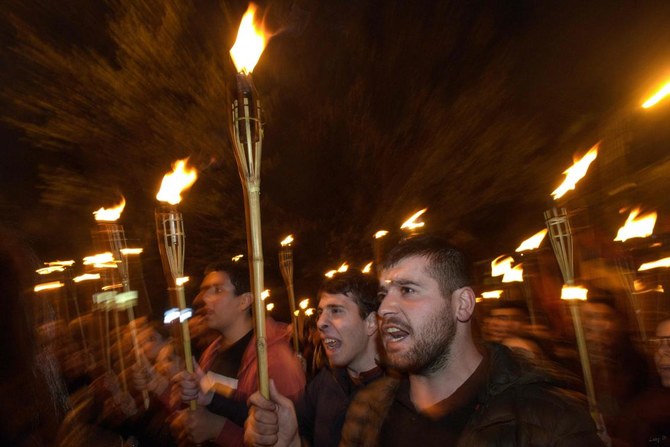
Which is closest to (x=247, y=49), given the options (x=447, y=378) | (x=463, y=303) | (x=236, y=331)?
(x=463, y=303)

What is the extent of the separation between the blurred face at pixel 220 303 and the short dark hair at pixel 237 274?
1.6 inches

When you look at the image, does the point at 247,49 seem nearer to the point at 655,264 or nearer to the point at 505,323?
the point at 505,323

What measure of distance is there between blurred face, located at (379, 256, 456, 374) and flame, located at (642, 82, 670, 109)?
28.9ft

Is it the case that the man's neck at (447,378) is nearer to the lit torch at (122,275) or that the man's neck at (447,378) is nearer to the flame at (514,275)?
the lit torch at (122,275)

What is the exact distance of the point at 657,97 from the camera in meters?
9.15

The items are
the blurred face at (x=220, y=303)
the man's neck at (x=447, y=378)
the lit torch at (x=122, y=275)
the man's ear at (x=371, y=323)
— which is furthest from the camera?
the blurred face at (x=220, y=303)

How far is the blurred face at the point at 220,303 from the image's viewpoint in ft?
15.7

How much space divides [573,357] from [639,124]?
6.46m

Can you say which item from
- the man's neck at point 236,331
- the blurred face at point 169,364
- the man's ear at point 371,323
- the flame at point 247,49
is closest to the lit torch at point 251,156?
the flame at point 247,49

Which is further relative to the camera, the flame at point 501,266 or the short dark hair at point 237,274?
the flame at point 501,266

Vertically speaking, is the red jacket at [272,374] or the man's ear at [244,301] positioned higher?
the man's ear at [244,301]

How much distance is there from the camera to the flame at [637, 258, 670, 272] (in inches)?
263

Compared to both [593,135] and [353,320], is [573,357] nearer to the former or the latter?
[353,320]

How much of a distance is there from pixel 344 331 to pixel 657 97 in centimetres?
888
